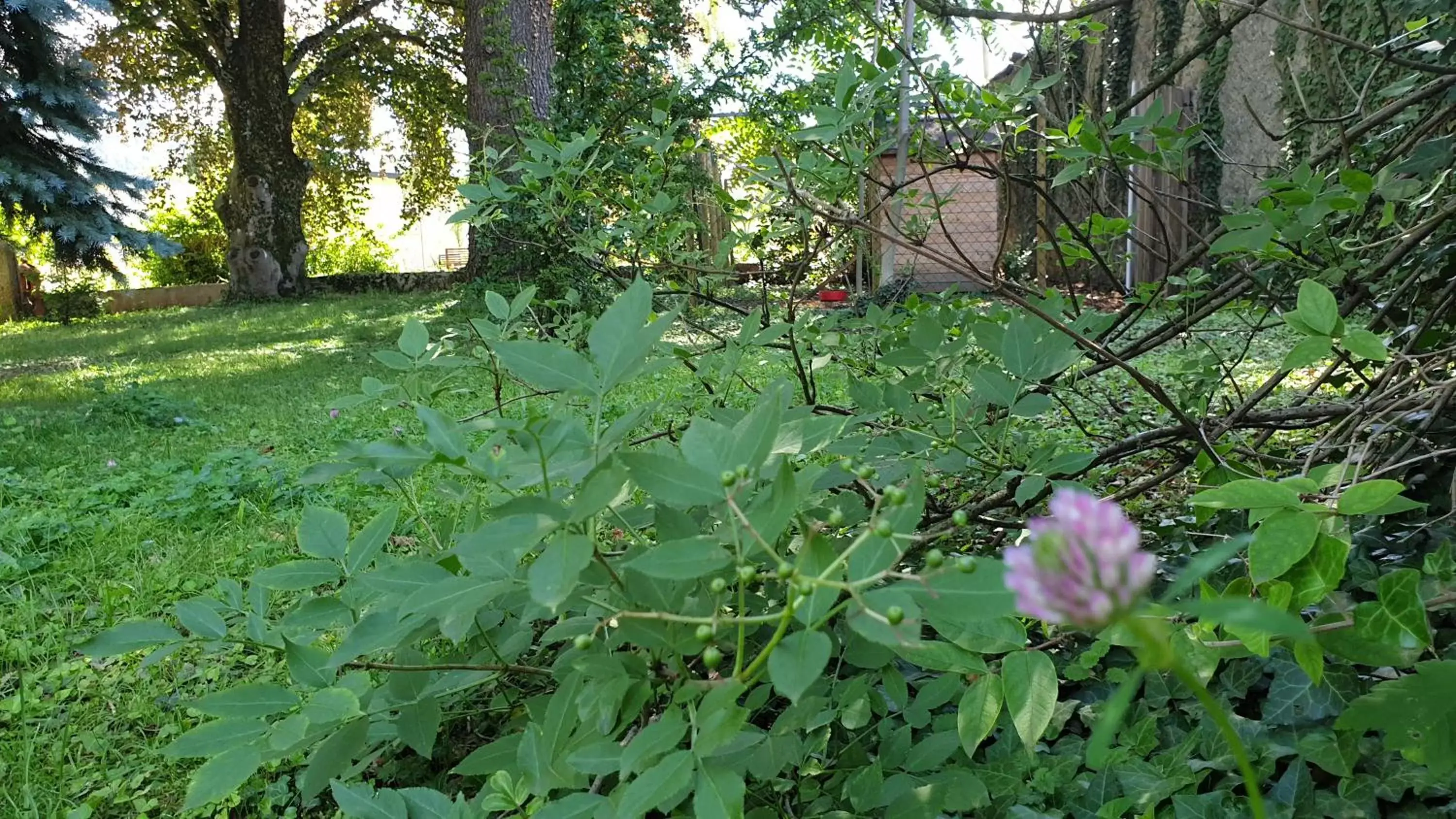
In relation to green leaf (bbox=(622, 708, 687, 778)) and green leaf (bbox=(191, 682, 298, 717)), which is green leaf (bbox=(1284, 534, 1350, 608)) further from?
green leaf (bbox=(191, 682, 298, 717))

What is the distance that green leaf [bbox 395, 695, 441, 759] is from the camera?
933 mm

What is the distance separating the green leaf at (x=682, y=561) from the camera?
21.5 inches

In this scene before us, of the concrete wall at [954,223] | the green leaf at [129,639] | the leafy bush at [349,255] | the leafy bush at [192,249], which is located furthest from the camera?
the leafy bush at [349,255]

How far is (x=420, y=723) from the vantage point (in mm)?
940

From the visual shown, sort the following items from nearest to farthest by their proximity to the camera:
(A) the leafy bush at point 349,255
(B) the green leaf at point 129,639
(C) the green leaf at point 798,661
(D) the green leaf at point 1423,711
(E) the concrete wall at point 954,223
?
1. (C) the green leaf at point 798,661
2. (D) the green leaf at point 1423,711
3. (B) the green leaf at point 129,639
4. (E) the concrete wall at point 954,223
5. (A) the leafy bush at point 349,255

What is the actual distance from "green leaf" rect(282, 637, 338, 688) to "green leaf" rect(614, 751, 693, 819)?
1.23 feet

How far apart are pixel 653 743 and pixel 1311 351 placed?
705 millimetres

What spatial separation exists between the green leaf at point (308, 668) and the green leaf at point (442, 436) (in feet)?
0.91

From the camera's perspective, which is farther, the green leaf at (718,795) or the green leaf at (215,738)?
the green leaf at (215,738)

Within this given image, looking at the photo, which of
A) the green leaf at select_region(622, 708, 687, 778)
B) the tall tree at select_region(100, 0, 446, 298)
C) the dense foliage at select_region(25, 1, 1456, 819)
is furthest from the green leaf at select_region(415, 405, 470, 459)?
the tall tree at select_region(100, 0, 446, 298)

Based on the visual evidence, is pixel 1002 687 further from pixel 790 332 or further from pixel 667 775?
pixel 790 332

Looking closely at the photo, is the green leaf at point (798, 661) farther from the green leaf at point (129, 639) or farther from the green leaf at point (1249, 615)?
the green leaf at point (129, 639)

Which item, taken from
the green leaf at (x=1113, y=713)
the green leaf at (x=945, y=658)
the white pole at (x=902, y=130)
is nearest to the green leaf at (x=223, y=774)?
the green leaf at (x=945, y=658)

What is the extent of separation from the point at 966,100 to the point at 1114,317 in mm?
484
